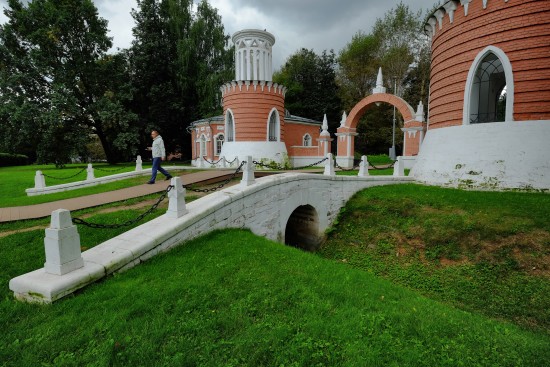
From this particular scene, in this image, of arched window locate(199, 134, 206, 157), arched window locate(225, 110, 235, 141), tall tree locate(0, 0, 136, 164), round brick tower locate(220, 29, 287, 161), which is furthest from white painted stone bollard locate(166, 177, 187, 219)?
tall tree locate(0, 0, 136, 164)

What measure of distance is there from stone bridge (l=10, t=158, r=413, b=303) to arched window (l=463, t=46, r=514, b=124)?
136 inches

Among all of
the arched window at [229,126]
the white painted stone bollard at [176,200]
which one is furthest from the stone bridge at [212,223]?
the arched window at [229,126]

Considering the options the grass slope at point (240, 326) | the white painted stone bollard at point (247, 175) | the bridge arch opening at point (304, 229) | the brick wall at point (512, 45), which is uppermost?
the brick wall at point (512, 45)

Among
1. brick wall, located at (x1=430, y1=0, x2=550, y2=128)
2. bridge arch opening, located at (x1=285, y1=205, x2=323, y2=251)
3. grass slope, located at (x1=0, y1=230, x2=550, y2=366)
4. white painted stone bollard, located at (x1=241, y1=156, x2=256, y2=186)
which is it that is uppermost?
brick wall, located at (x1=430, y1=0, x2=550, y2=128)

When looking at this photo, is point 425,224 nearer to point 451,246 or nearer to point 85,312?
point 451,246

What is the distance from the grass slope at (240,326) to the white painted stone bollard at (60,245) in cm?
42

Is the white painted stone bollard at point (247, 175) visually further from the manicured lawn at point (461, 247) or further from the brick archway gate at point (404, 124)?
the brick archway gate at point (404, 124)

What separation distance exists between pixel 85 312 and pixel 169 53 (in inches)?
1243

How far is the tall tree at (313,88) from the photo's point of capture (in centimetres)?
3572

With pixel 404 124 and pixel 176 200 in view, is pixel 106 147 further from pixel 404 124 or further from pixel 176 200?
pixel 176 200

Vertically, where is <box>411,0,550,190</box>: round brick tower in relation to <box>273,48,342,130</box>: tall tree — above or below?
below

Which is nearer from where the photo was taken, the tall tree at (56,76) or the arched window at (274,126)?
the arched window at (274,126)

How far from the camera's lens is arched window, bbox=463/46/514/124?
8.82m

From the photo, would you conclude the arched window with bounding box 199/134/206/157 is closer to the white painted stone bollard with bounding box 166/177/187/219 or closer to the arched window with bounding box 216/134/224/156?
the arched window with bounding box 216/134/224/156
